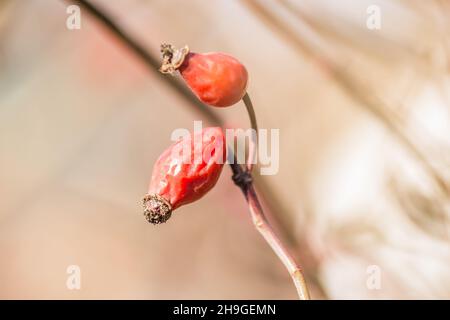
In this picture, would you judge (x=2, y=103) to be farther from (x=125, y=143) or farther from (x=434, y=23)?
(x=434, y=23)

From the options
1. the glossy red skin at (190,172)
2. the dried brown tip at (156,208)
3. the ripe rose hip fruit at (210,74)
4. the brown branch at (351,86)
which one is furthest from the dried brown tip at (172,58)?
the brown branch at (351,86)

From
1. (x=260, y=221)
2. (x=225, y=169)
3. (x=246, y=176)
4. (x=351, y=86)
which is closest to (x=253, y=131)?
(x=246, y=176)

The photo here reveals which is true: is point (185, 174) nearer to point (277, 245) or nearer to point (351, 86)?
point (277, 245)

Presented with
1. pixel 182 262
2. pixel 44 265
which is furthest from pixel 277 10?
pixel 44 265

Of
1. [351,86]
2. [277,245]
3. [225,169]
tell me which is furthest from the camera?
[225,169]

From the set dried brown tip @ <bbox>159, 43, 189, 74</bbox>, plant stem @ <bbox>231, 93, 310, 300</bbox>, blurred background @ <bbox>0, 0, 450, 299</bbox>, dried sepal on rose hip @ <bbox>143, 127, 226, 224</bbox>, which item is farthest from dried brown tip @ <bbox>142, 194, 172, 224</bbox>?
blurred background @ <bbox>0, 0, 450, 299</bbox>

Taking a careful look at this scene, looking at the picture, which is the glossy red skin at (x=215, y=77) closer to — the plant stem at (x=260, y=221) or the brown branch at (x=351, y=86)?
the plant stem at (x=260, y=221)

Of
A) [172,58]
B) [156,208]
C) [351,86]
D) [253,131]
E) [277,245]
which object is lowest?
[277,245]
